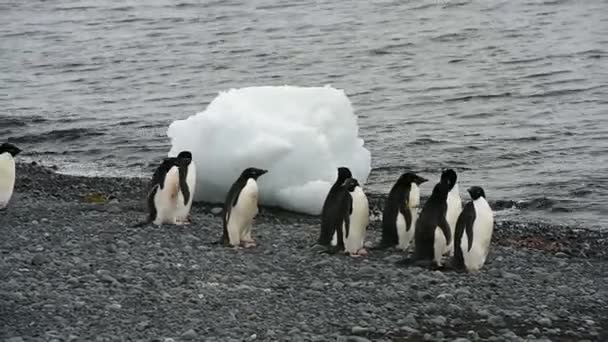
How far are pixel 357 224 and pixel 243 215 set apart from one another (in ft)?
3.65

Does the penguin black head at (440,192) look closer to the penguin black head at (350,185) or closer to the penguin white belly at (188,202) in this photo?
the penguin black head at (350,185)

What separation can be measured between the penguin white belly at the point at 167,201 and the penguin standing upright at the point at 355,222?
1.89 metres

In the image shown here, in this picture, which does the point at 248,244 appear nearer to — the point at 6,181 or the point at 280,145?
the point at 280,145

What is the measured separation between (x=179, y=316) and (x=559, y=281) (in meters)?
3.58

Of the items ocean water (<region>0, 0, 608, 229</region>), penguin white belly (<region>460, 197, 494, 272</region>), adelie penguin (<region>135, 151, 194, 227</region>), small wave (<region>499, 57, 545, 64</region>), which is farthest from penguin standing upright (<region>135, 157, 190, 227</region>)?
small wave (<region>499, 57, 545, 64</region>)

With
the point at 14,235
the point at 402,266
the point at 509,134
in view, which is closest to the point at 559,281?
the point at 402,266

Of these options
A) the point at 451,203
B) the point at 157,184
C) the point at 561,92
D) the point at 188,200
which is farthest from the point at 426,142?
the point at 451,203

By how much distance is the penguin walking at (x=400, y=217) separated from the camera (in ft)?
34.7

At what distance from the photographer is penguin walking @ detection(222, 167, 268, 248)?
34.5 feet

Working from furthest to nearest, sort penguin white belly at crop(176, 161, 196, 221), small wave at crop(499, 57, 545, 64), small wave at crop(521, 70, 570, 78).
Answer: small wave at crop(499, 57, 545, 64) < small wave at crop(521, 70, 570, 78) < penguin white belly at crop(176, 161, 196, 221)

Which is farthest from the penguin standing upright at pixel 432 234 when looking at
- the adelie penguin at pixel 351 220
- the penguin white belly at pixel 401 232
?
the adelie penguin at pixel 351 220

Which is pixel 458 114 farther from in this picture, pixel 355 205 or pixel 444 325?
pixel 444 325

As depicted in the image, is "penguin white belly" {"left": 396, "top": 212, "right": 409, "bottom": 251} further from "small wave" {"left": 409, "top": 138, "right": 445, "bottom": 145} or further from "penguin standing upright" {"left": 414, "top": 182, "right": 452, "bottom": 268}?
"small wave" {"left": 409, "top": 138, "right": 445, "bottom": 145}

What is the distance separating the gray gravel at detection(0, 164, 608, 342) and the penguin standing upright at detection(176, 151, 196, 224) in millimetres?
222
